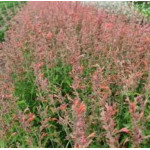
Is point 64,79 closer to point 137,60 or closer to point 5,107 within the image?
point 137,60

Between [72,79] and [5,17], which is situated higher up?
[5,17]

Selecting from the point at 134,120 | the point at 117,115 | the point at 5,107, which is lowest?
the point at 117,115

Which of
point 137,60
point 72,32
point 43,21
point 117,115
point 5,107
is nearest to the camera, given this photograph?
point 5,107

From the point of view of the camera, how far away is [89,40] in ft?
11.9

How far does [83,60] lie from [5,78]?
880mm

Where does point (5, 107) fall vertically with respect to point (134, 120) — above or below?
below

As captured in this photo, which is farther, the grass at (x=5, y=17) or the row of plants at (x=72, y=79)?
the grass at (x=5, y=17)

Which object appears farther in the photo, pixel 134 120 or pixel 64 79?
pixel 64 79

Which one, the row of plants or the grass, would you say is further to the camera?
the grass

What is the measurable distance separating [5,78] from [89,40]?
101cm

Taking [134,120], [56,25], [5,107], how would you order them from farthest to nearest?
[56,25] → [5,107] → [134,120]

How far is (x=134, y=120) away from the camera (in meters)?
1.77

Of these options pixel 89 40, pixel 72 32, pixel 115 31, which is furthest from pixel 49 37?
pixel 115 31

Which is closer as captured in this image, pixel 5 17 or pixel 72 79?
pixel 72 79
